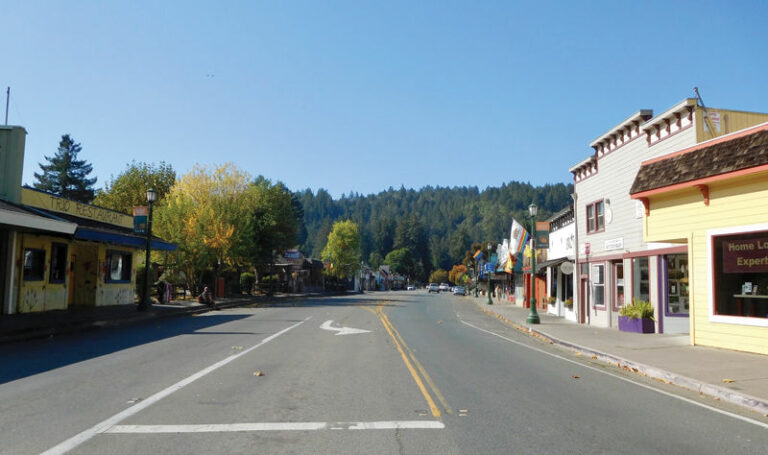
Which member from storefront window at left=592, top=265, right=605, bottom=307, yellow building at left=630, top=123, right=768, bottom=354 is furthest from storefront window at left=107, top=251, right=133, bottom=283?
yellow building at left=630, top=123, right=768, bottom=354

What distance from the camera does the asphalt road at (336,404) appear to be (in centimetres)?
599

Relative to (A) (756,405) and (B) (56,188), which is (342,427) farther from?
(B) (56,188)

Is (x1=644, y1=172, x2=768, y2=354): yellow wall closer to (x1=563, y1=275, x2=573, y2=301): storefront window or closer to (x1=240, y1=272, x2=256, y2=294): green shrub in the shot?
(x1=563, y1=275, x2=573, y2=301): storefront window

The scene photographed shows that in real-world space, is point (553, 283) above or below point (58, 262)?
below

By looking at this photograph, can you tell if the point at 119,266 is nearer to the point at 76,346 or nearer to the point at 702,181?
the point at 76,346

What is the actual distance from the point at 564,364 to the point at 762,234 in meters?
6.11

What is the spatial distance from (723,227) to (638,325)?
6.07 meters

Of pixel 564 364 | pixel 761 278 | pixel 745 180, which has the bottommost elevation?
pixel 564 364

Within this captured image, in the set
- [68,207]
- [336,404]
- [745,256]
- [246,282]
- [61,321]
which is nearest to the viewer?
[336,404]

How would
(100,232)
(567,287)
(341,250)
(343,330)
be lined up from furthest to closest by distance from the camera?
(341,250) → (567,287) → (100,232) → (343,330)

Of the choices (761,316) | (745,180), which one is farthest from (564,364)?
(745,180)

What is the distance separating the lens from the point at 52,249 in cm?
2309

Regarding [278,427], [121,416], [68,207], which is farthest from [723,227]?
[68,207]

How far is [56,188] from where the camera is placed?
74.1 meters
